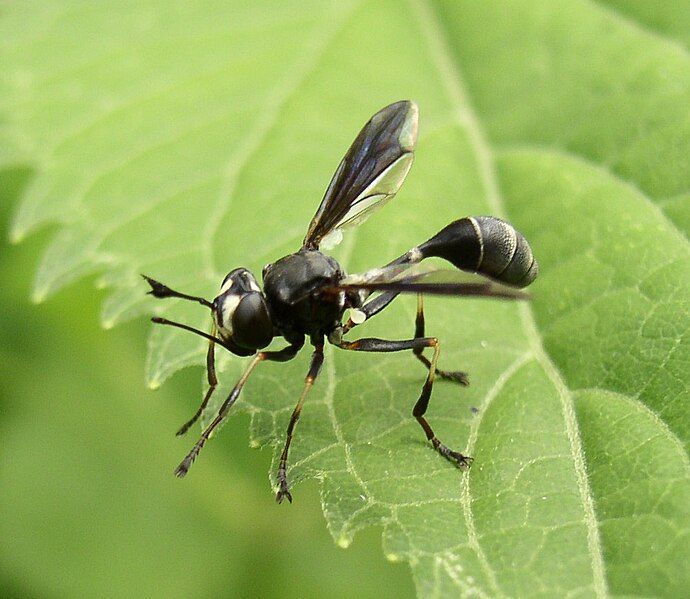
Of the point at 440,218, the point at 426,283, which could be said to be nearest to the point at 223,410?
Result: the point at 426,283

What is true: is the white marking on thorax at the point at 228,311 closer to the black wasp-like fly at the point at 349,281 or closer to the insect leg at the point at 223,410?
the black wasp-like fly at the point at 349,281

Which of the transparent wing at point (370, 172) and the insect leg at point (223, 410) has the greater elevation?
the transparent wing at point (370, 172)

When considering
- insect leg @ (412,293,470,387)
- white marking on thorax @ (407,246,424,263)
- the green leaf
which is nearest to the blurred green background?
the green leaf

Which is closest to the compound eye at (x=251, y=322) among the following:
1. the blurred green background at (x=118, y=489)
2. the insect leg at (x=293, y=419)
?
the insect leg at (x=293, y=419)

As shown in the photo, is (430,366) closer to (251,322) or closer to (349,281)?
(349,281)

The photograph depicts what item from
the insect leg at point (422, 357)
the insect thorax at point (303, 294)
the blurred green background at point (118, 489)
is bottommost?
the blurred green background at point (118, 489)

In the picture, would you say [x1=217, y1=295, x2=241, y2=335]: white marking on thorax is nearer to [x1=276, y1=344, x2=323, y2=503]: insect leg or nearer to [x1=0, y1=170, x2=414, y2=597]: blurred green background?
[x1=276, y1=344, x2=323, y2=503]: insect leg
